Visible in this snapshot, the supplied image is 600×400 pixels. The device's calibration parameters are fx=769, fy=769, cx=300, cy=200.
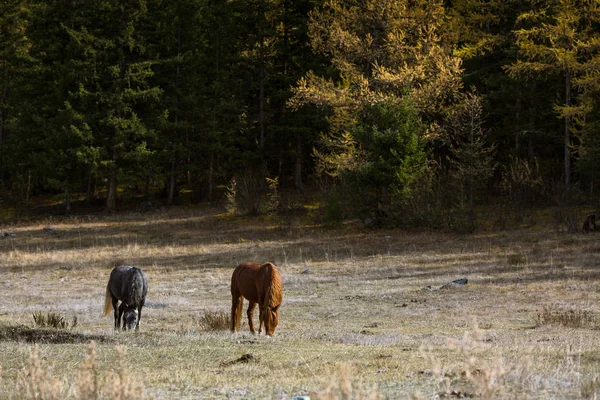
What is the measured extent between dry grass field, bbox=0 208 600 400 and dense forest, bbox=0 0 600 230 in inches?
153

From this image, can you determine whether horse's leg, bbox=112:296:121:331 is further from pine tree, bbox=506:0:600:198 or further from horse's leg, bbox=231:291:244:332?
pine tree, bbox=506:0:600:198

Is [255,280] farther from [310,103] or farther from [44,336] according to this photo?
[310,103]

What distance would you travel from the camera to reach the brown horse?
12562 mm

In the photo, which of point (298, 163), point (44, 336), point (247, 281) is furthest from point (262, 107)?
point (44, 336)

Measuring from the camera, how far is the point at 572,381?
659 cm

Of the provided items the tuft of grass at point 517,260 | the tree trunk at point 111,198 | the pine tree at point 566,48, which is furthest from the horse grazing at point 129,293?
the tree trunk at point 111,198

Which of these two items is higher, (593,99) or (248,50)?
(248,50)

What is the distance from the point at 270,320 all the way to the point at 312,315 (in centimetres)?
370

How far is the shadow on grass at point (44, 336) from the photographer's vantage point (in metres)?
10.9

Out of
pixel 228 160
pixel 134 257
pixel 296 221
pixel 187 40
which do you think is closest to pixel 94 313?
pixel 134 257

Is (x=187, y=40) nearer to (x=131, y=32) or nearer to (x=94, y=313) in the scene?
(x=131, y=32)

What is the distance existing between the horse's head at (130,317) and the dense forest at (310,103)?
20510 millimetres

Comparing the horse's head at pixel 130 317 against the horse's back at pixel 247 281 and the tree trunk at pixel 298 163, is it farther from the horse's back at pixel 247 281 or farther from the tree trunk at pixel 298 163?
the tree trunk at pixel 298 163

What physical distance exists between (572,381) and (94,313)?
1228 cm
